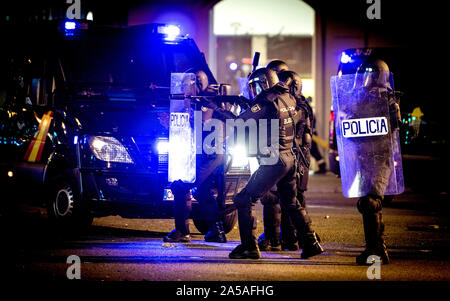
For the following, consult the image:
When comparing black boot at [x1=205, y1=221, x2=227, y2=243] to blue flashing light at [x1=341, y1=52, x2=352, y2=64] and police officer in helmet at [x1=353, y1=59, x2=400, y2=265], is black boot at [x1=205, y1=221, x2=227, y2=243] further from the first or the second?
blue flashing light at [x1=341, y1=52, x2=352, y2=64]

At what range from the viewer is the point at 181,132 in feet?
26.5

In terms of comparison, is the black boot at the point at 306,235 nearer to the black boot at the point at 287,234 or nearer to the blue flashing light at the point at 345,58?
the black boot at the point at 287,234

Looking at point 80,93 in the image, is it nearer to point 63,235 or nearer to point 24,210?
point 63,235

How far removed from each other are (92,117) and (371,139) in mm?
3505

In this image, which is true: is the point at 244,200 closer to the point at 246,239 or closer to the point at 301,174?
the point at 246,239

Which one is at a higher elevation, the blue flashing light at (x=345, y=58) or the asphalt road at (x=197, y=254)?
the blue flashing light at (x=345, y=58)

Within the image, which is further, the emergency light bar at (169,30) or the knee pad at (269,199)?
the emergency light bar at (169,30)

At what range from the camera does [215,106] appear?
796 centimetres

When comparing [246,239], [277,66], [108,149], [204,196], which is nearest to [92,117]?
[108,149]

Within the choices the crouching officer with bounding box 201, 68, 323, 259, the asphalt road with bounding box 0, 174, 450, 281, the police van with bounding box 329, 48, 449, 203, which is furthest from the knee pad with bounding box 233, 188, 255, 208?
the police van with bounding box 329, 48, 449, 203

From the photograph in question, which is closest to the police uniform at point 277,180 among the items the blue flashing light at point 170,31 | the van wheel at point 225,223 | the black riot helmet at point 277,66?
the black riot helmet at point 277,66

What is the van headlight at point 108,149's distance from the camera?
27.7 feet

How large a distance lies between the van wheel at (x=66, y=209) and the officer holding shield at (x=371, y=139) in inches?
139

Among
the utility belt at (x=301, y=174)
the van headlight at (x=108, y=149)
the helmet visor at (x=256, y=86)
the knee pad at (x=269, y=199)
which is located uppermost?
the helmet visor at (x=256, y=86)
